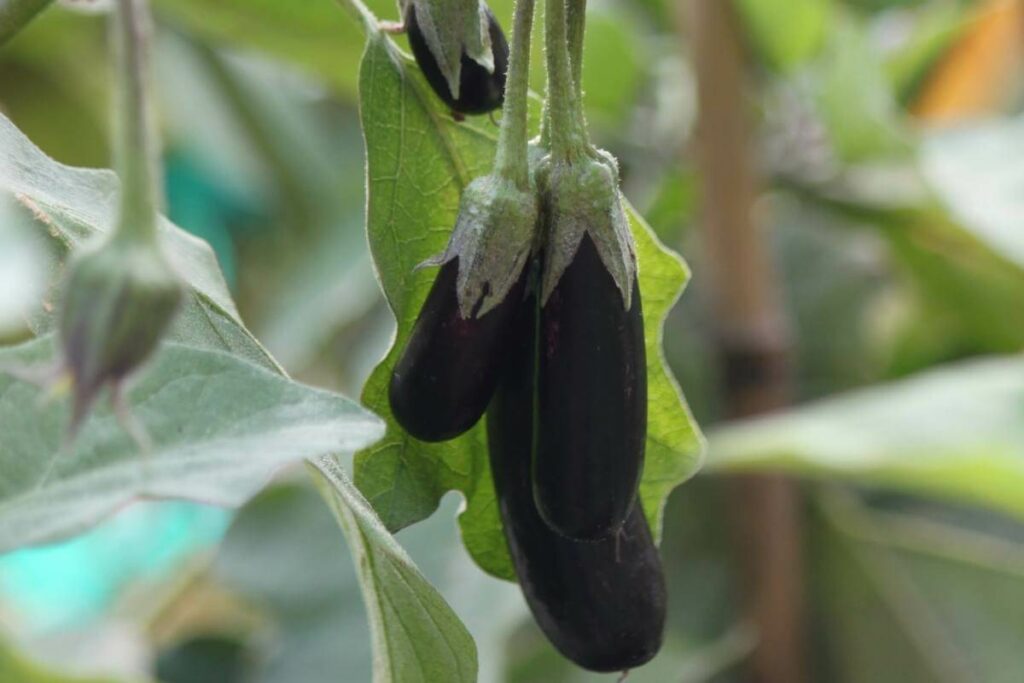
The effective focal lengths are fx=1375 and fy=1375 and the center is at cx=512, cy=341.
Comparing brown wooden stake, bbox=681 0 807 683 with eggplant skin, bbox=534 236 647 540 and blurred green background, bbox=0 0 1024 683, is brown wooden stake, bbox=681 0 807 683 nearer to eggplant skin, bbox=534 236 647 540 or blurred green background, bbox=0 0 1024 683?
blurred green background, bbox=0 0 1024 683

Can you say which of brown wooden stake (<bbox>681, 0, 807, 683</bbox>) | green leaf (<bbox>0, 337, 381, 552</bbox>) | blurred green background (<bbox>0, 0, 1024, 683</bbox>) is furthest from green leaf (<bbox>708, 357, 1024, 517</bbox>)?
green leaf (<bbox>0, 337, 381, 552</bbox>)

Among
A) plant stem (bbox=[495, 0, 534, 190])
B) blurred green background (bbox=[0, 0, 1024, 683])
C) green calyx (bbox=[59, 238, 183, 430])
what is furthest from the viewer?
blurred green background (bbox=[0, 0, 1024, 683])

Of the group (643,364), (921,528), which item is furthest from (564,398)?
(921,528)

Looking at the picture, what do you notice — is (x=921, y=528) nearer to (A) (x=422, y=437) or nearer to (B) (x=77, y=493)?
(A) (x=422, y=437)

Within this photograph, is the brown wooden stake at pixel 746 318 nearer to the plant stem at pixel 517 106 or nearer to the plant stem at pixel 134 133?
the plant stem at pixel 517 106

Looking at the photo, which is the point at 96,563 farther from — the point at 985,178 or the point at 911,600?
the point at 985,178

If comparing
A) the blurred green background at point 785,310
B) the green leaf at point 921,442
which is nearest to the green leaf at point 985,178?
the blurred green background at point 785,310
